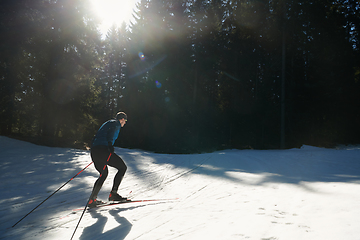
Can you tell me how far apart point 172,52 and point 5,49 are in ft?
56.6

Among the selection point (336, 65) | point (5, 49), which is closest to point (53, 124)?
point (5, 49)

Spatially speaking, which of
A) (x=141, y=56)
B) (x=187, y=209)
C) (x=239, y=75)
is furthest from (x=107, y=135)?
(x=239, y=75)

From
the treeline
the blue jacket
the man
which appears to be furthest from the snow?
the treeline

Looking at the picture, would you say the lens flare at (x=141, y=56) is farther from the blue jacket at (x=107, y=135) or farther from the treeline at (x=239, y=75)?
the blue jacket at (x=107, y=135)

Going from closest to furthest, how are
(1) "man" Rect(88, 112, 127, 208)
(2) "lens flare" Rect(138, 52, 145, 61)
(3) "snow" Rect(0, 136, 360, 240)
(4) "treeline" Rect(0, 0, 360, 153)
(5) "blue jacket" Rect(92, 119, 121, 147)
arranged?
(3) "snow" Rect(0, 136, 360, 240), (1) "man" Rect(88, 112, 127, 208), (5) "blue jacket" Rect(92, 119, 121, 147), (4) "treeline" Rect(0, 0, 360, 153), (2) "lens flare" Rect(138, 52, 145, 61)

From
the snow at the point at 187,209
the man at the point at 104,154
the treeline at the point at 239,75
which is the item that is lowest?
the snow at the point at 187,209

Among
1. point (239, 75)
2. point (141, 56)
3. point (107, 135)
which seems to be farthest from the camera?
point (141, 56)

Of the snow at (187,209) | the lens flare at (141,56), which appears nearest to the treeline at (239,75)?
the lens flare at (141,56)

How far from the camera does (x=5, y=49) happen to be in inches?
603

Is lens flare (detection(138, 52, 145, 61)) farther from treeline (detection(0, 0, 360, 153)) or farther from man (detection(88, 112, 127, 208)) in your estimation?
man (detection(88, 112, 127, 208))

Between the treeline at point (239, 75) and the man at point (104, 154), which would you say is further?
the treeline at point (239, 75)

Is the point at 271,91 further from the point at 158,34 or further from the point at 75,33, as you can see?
the point at 75,33

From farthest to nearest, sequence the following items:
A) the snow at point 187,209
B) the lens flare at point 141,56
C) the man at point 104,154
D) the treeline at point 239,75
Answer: the lens flare at point 141,56 → the treeline at point 239,75 → the man at point 104,154 → the snow at point 187,209

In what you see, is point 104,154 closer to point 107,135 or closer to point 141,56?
point 107,135
